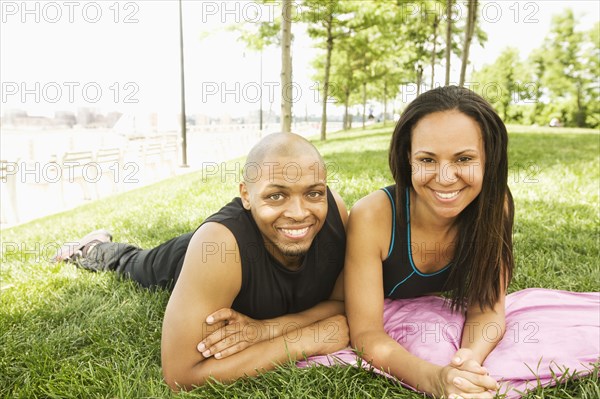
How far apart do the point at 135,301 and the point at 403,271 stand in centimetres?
180

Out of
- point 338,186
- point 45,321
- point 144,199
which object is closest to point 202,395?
point 45,321

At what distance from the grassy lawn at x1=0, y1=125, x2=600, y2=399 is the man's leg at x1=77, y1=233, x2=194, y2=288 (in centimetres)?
11

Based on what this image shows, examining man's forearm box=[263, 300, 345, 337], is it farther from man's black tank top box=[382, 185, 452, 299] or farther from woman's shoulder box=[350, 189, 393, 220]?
woman's shoulder box=[350, 189, 393, 220]

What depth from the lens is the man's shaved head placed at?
2.39 metres

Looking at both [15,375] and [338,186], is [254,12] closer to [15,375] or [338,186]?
[338,186]

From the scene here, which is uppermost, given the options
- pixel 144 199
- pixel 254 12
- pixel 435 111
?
pixel 254 12

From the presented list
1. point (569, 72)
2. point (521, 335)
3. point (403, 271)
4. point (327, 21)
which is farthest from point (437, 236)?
point (569, 72)

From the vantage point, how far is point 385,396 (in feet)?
6.91

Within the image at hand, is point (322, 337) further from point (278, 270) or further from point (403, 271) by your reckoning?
point (403, 271)

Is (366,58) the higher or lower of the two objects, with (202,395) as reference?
higher

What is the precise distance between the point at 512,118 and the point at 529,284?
40.6 meters

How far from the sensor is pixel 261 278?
2.45 metres

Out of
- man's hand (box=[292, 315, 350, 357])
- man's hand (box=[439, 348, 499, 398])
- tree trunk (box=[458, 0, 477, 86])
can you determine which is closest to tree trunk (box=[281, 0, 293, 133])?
man's hand (box=[292, 315, 350, 357])

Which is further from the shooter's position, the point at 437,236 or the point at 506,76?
the point at 506,76
